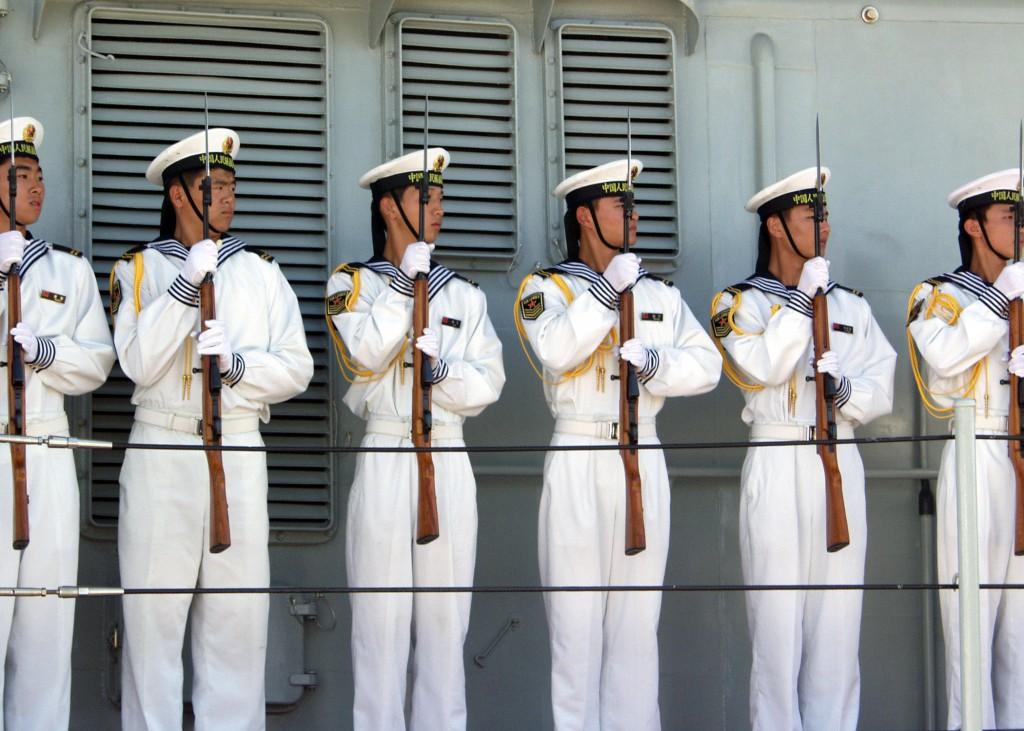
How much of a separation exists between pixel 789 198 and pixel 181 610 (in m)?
2.77

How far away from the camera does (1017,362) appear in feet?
21.3

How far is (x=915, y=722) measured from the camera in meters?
7.29

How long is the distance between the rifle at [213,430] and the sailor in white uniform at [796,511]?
1960 mm

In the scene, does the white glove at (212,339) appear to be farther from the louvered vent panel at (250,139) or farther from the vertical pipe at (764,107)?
the vertical pipe at (764,107)

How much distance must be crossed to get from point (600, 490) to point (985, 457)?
56.0 inches

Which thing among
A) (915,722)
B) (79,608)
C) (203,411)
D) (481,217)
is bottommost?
(915,722)

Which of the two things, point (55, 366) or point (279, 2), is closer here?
point (55, 366)

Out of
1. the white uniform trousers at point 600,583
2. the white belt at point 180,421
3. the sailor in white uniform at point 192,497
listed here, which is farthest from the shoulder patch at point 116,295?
the white uniform trousers at point 600,583

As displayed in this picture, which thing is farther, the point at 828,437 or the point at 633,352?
the point at 828,437

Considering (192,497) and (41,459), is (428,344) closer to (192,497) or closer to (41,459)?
(192,497)

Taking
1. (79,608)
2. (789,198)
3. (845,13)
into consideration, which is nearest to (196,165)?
(79,608)

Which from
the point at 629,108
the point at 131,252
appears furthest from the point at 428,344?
the point at 629,108

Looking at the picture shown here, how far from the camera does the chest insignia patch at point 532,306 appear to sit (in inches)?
259

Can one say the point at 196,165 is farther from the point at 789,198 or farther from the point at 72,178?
the point at 789,198
